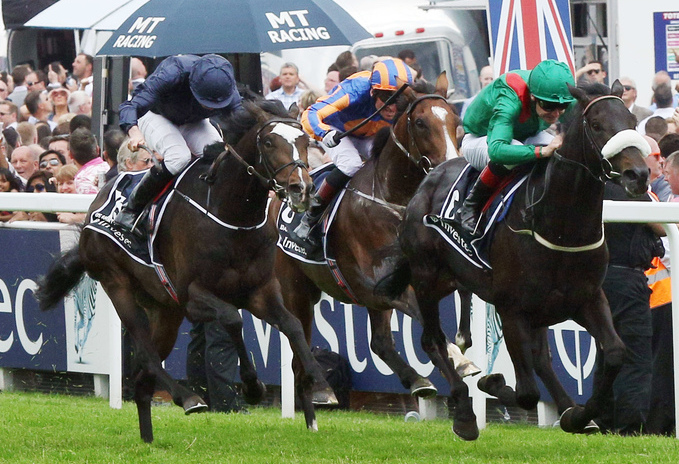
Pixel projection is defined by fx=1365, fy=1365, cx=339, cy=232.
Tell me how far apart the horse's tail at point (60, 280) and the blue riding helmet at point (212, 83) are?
1755mm

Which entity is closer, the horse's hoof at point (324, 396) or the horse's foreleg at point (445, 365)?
the horse's foreleg at point (445, 365)

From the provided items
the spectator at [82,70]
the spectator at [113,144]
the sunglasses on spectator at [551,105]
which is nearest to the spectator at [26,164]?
the spectator at [113,144]

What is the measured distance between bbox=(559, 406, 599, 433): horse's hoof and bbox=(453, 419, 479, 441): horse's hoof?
64cm

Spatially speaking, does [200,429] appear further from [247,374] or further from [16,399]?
[16,399]

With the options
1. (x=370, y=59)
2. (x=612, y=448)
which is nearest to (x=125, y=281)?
(x=612, y=448)

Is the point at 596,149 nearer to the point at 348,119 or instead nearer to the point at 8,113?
the point at 348,119

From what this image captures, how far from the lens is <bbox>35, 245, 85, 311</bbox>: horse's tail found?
8898 millimetres

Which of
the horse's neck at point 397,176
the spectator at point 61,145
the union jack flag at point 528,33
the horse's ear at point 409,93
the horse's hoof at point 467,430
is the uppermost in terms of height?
the union jack flag at point 528,33

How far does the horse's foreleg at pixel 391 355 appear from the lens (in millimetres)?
7965

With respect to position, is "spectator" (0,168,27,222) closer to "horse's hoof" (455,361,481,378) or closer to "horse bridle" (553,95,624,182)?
"horse's hoof" (455,361,481,378)

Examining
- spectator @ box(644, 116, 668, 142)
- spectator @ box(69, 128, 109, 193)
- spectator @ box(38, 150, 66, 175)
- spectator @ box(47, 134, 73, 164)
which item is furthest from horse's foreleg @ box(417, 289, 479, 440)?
spectator @ box(47, 134, 73, 164)

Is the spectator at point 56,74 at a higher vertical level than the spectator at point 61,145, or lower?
higher

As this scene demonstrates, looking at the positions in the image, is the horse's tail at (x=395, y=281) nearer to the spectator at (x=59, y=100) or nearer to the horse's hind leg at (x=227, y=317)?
the horse's hind leg at (x=227, y=317)

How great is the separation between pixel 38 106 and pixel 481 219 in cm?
1018
